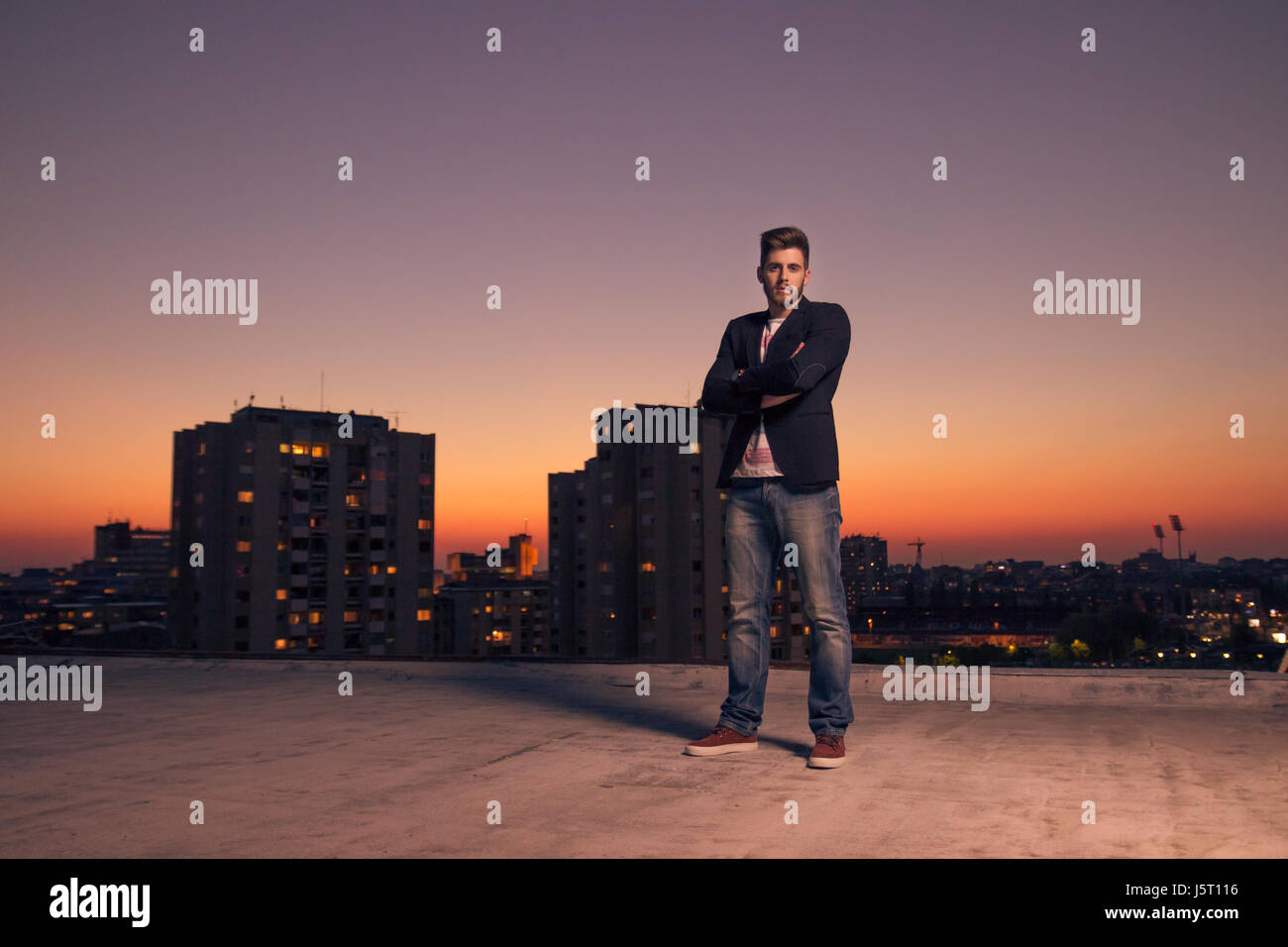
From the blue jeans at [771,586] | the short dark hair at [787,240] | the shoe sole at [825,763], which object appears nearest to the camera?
the shoe sole at [825,763]

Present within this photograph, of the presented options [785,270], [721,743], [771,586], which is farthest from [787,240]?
[721,743]

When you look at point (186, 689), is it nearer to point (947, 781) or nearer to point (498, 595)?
point (947, 781)

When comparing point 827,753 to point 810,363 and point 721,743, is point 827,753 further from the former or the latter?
point 810,363

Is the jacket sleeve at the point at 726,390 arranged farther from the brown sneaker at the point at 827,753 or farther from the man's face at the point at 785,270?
the brown sneaker at the point at 827,753

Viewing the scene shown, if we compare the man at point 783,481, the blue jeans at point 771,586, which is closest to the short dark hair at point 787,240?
the man at point 783,481

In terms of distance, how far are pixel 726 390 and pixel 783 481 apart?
19.4 inches

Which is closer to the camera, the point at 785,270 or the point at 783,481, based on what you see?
the point at 783,481

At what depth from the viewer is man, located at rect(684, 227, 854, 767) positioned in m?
3.59

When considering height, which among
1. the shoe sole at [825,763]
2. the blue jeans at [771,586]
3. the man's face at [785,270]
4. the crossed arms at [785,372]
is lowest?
the shoe sole at [825,763]

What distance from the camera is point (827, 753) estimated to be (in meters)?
3.13

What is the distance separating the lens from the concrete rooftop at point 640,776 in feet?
6.97

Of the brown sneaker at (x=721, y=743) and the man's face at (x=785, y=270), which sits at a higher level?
the man's face at (x=785, y=270)

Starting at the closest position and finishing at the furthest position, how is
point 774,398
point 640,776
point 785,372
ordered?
1. point 640,776
2. point 785,372
3. point 774,398

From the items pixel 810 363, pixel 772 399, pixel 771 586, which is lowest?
pixel 771 586
